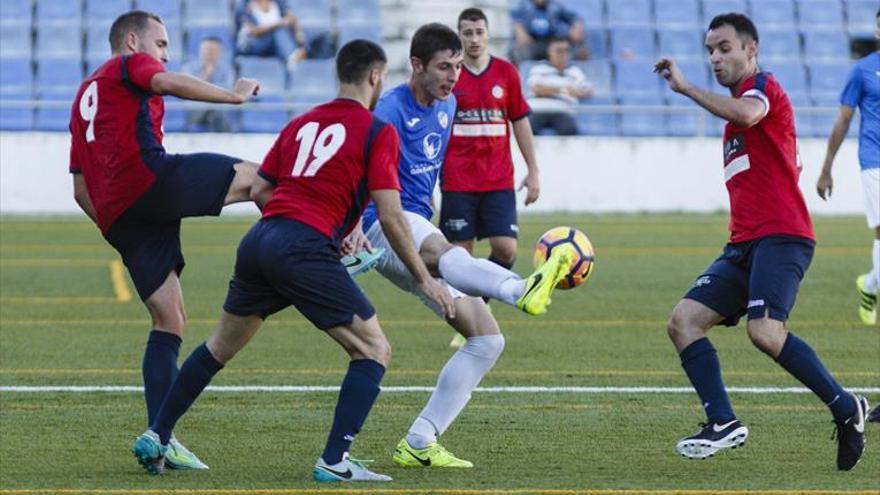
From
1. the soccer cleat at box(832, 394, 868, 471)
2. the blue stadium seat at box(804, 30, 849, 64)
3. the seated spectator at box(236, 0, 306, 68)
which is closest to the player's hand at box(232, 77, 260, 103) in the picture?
the soccer cleat at box(832, 394, 868, 471)

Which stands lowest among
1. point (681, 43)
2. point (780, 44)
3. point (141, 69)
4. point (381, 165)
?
point (780, 44)

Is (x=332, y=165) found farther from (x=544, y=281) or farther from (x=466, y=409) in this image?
(x=466, y=409)

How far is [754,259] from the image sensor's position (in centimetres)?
799

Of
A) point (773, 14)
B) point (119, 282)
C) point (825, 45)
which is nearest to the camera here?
point (119, 282)

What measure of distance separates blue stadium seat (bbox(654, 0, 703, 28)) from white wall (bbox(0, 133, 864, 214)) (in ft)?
14.2

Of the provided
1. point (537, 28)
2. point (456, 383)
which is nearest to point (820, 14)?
point (537, 28)

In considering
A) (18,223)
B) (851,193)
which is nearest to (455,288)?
(18,223)

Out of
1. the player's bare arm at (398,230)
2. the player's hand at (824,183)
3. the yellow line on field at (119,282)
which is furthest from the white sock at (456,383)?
the yellow line on field at (119,282)

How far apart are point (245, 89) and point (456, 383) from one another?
1618mm

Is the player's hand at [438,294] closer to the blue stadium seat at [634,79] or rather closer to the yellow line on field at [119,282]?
the yellow line on field at [119,282]

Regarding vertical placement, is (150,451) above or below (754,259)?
below

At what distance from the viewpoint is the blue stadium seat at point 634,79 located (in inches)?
1105

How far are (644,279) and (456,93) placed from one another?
18.0 feet

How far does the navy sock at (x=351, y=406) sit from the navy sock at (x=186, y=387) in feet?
1.92
